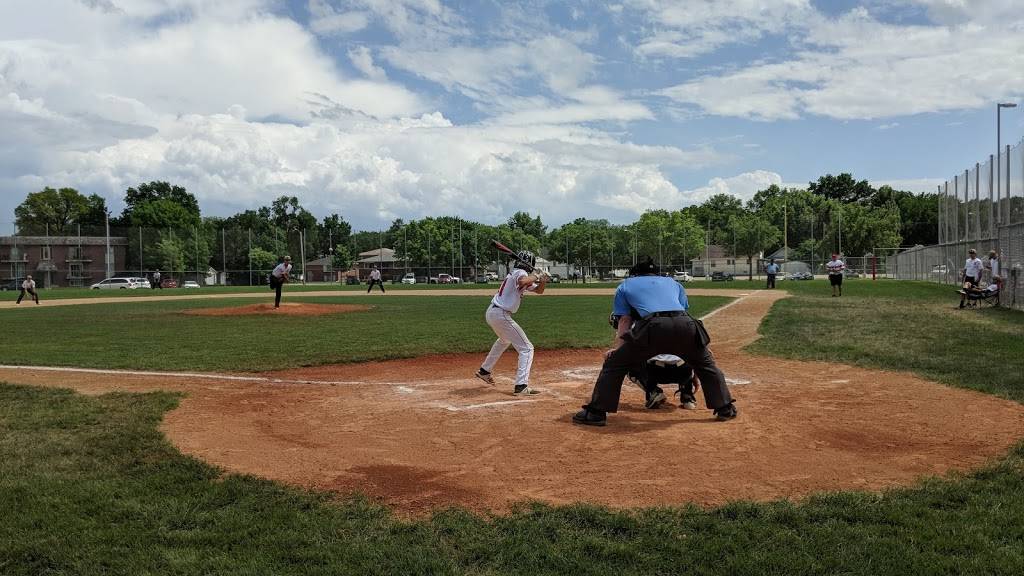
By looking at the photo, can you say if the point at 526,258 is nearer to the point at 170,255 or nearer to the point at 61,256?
the point at 170,255

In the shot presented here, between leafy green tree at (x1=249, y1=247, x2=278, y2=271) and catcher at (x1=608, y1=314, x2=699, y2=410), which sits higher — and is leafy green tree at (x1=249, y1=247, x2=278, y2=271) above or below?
above

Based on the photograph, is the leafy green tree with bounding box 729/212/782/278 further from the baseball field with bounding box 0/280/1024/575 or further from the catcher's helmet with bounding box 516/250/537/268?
the catcher's helmet with bounding box 516/250/537/268

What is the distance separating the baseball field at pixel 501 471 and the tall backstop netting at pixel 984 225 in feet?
41.8

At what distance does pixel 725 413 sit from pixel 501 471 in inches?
113

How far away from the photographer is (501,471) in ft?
18.7

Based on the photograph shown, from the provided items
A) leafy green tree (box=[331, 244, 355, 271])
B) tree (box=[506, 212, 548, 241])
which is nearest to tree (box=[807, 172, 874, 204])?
tree (box=[506, 212, 548, 241])

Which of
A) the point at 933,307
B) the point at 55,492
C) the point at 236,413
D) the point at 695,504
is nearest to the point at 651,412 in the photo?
the point at 695,504

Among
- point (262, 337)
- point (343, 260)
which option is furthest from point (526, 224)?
point (262, 337)

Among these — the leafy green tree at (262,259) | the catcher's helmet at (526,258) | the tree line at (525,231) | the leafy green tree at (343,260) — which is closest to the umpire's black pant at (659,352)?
the catcher's helmet at (526,258)

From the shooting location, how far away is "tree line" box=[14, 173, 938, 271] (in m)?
82.1

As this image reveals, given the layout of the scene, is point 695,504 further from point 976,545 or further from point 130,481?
point 130,481

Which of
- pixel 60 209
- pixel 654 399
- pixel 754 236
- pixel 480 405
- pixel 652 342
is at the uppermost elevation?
pixel 60 209

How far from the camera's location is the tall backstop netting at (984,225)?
74.5 feet

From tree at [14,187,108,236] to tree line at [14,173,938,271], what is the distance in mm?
156
